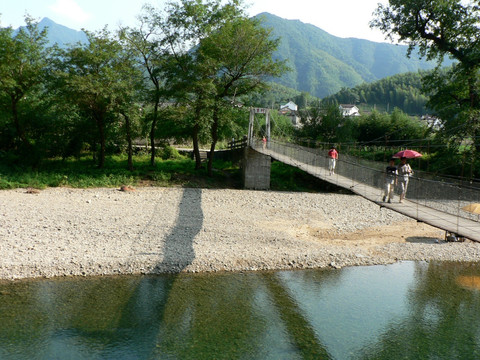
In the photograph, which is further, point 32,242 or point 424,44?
point 424,44

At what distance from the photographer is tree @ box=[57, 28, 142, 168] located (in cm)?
1620

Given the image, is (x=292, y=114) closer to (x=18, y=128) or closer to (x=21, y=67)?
(x=18, y=128)

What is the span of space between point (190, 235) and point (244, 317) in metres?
4.28

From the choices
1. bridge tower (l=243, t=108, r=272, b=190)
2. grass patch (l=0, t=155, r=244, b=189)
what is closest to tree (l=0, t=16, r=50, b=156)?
grass patch (l=0, t=155, r=244, b=189)

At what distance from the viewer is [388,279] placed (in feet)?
30.5

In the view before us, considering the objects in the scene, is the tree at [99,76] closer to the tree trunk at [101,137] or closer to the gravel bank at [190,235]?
the tree trunk at [101,137]

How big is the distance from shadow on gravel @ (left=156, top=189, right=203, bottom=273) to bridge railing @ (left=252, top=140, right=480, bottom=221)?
3.83 meters

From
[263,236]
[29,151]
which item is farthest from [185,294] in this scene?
[29,151]

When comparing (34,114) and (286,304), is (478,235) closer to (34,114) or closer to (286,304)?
(286,304)

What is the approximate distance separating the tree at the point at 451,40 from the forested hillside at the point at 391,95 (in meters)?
60.4

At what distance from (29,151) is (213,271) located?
12.6 m

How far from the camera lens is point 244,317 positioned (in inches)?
285

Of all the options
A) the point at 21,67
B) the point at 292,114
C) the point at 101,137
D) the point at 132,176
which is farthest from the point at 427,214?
the point at 292,114

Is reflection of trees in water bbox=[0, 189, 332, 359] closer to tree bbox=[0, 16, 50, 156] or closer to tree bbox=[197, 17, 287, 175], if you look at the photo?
tree bbox=[197, 17, 287, 175]
